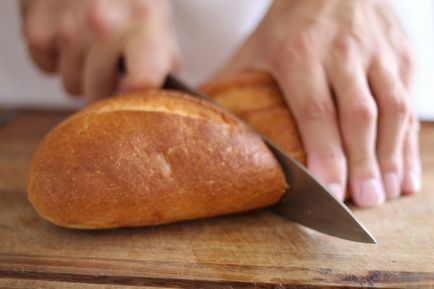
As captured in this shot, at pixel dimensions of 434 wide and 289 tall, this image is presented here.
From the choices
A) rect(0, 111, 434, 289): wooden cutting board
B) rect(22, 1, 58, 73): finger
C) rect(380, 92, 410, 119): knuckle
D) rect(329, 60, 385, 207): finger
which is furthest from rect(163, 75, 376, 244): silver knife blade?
rect(22, 1, 58, 73): finger

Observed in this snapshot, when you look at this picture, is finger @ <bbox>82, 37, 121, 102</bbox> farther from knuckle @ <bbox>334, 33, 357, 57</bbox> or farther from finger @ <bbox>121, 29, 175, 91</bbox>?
knuckle @ <bbox>334, 33, 357, 57</bbox>

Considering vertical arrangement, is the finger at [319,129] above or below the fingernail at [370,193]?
above

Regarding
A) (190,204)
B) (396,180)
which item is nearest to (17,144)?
(190,204)

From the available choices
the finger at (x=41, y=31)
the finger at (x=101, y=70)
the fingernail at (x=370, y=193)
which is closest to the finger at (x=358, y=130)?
the fingernail at (x=370, y=193)

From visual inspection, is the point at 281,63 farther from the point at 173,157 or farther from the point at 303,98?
the point at 173,157

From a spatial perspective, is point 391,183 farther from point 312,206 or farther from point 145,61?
point 145,61

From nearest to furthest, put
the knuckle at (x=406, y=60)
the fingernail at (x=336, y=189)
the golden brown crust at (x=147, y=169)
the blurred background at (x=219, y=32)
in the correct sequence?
the golden brown crust at (x=147, y=169), the fingernail at (x=336, y=189), the knuckle at (x=406, y=60), the blurred background at (x=219, y=32)

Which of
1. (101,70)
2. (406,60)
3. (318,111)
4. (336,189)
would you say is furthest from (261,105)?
(101,70)

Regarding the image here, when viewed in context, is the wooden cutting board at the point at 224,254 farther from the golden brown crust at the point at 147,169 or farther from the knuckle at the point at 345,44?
the knuckle at the point at 345,44
